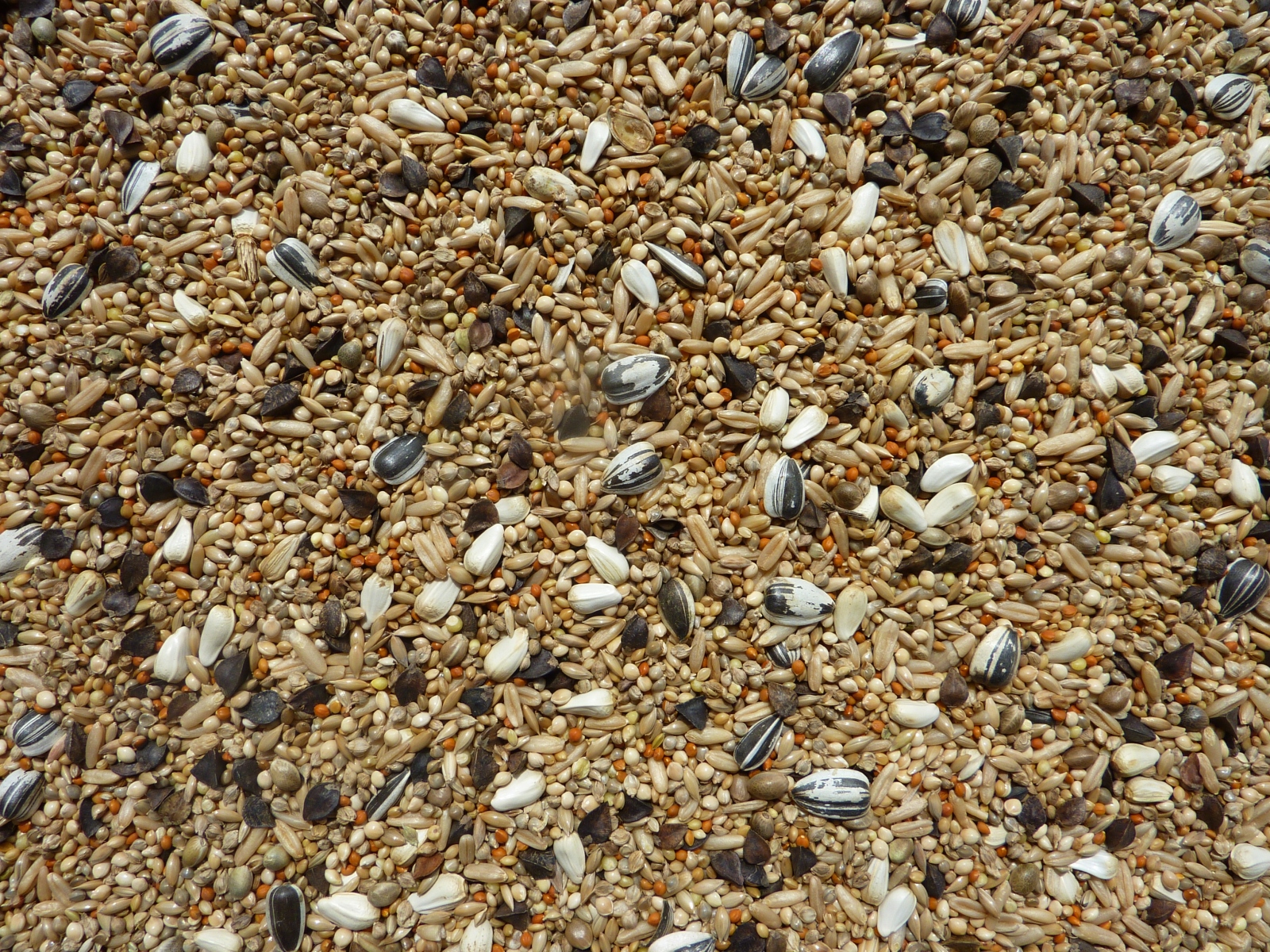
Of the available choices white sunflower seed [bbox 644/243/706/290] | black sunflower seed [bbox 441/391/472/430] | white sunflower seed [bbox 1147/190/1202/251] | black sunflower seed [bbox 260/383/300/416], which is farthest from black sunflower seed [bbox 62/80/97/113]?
white sunflower seed [bbox 1147/190/1202/251]

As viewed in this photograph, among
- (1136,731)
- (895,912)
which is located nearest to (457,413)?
(895,912)

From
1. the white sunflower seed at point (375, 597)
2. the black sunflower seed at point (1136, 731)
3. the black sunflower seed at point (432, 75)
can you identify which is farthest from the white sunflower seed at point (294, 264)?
the black sunflower seed at point (1136, 731)

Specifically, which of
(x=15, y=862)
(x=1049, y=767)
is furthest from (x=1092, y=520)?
(x=15, y=862)

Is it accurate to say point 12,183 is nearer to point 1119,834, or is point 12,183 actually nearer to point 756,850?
point 756,850

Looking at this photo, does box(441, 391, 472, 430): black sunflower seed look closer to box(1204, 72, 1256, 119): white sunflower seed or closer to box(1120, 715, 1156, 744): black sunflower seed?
box(1120, 715, 1156, 744): black sunflower seed

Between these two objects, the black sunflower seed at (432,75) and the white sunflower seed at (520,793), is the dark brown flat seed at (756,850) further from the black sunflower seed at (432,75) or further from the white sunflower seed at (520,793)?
the black sunflower seed at (432,75)

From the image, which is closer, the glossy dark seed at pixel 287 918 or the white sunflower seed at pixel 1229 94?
the glossy dark seed at pixel 287 918

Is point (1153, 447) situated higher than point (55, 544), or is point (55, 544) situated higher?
point (1153, 447)

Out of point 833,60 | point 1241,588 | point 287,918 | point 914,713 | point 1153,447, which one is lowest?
point 287,918
